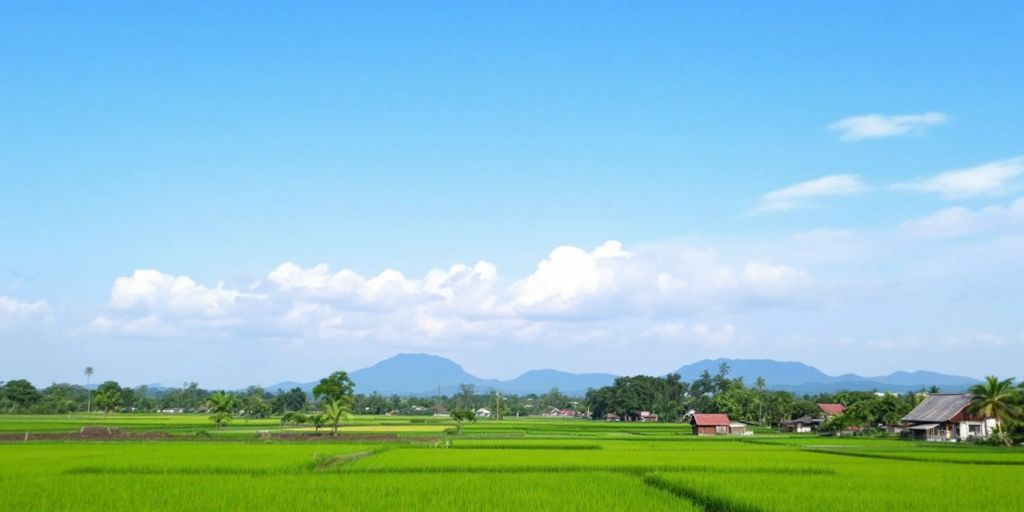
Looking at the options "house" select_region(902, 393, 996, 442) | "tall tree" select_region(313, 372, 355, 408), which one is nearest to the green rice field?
"house" select_region(902, 393, 996, 442)

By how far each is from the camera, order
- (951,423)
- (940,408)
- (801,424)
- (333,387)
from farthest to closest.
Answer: (801,424) → (333,387) → (940,408) → (951,423)

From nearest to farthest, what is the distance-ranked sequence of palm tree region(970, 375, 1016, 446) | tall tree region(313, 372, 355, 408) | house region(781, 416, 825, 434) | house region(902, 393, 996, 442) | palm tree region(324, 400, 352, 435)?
1. palm tree region(970, 375, 1016, 446)
2. house region(902, 393, 996, 442)
3. palm tree region(324, 400, 352, 435)
4. tall tree region(313, 372, 355, 408)
5. house region(781, 416, 825, 434)

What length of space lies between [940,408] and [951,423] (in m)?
1.92

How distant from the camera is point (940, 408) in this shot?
4772 centimetres

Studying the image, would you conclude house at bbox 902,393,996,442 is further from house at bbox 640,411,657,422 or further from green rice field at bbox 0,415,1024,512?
house at bbox 640,411,657,422

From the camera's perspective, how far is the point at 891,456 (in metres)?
28.6

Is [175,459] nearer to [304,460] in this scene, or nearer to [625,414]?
[304,460]

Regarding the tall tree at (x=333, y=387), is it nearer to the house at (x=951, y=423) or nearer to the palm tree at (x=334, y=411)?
the palm tree at (x=334, y=411)

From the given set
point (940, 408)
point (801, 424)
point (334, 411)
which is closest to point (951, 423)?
point (940, 408)

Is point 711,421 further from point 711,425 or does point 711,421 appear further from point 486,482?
point 486,482

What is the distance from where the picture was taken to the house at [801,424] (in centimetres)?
7088

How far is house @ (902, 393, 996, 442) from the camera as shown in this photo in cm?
4497

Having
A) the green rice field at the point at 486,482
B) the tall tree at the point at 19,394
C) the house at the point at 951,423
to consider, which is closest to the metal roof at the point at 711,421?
the house at the point at 951,423

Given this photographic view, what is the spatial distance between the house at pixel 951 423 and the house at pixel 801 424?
2200 cm
